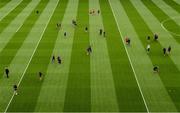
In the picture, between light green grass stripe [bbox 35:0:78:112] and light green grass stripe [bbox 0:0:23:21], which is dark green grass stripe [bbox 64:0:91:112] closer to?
light green grass stripe [bbox 35:0:78:112]

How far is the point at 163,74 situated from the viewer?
152ft

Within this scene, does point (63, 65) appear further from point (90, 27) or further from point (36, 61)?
point (90, 27)

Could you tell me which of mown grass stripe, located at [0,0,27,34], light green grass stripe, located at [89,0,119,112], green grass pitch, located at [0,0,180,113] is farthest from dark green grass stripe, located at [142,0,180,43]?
mown grass stripe, located at [0,0,27,34]

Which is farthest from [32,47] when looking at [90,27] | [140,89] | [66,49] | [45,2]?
[45,2]

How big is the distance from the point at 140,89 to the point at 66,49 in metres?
17.4

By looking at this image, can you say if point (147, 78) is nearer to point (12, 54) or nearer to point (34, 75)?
point (34, 75)

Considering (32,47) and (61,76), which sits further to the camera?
(32,47)

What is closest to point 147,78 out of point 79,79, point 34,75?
point 79,79

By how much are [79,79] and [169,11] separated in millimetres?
40570

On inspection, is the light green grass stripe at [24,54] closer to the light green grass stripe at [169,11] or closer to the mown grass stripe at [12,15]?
the mown grass stripe at [12,15]

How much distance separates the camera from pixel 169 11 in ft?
257

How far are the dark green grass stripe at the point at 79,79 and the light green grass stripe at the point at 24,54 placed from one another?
22.0 ft

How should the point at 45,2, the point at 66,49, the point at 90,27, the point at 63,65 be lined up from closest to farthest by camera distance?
Result: 1. the point at 63,65
2. the point at 66,49
3. the point at 90,27
4. the point at 45,2

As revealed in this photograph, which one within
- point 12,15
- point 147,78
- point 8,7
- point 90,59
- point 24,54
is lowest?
point 8,7
